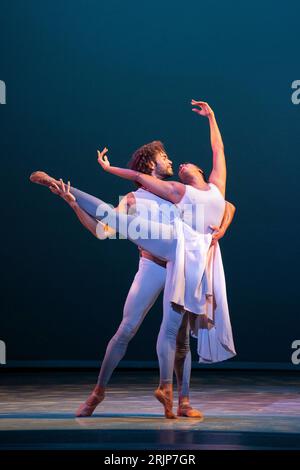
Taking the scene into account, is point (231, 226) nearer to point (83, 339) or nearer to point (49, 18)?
point (83, 339)

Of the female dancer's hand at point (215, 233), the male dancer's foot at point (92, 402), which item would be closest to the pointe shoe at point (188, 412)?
the male dancer's foot at point (92, 402)

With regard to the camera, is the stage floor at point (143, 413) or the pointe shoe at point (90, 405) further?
the pointe shoe at point (90, 405)

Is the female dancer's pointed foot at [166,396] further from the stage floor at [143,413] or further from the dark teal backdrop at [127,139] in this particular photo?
the dark teal backdrop at [127,139]

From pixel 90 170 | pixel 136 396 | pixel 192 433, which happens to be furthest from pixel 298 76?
pixel 192 433

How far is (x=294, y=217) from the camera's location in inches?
253

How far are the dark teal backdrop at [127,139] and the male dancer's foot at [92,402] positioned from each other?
2614mm

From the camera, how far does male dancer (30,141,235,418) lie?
3803mm

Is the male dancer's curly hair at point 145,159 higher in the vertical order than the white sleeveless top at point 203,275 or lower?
higher

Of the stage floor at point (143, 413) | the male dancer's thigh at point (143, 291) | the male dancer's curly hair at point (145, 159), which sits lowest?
the stage floor at point (143, 413)

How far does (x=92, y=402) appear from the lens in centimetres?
386

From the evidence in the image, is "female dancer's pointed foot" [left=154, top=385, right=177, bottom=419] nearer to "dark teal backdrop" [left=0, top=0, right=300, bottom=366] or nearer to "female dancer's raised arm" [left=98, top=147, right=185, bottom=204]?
"female dancer's raised arm" [left=98, top=147, right=185, bottom=204]

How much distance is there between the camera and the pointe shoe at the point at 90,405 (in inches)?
152

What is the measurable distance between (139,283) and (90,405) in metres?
0.58

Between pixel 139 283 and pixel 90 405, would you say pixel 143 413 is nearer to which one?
pixel 90 405
